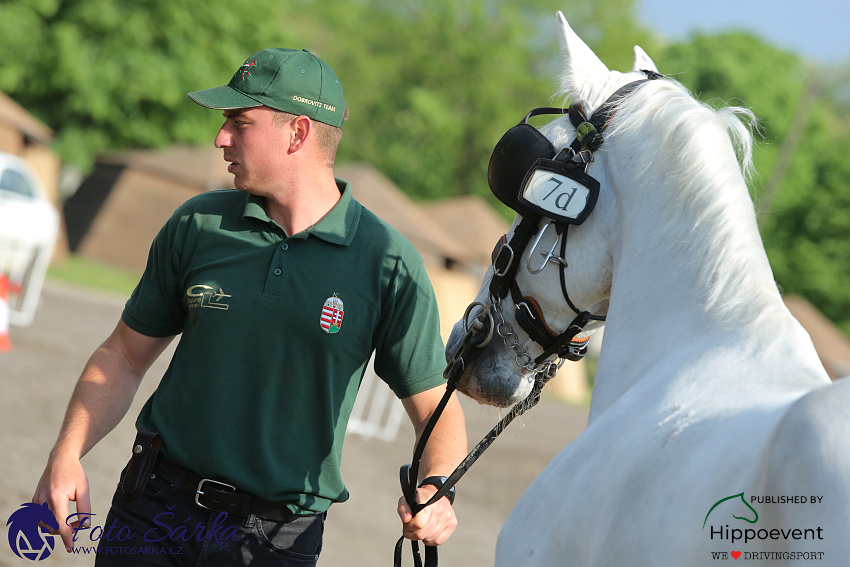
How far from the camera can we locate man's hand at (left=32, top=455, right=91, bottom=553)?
2.55 metres

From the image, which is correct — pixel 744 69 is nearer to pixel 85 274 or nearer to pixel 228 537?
pixel 85 274

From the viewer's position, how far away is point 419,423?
292 centimetres

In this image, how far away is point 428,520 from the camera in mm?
2580

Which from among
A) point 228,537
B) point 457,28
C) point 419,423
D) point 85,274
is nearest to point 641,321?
point 419,423

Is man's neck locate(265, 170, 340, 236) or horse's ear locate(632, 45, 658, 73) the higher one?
horse's ear locate(632, 45, 658, 73)

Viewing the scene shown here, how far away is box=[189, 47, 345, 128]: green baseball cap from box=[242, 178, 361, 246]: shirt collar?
12.7 inches

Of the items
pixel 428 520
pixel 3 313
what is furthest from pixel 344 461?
pixel 428 520

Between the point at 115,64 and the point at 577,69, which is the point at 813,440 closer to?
the point at 577,69

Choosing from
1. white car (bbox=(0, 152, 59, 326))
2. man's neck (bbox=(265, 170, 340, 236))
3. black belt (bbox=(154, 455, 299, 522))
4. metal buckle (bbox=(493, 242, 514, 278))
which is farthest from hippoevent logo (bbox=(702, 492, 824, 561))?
white car (bbox=(0, 152, 59, 326))

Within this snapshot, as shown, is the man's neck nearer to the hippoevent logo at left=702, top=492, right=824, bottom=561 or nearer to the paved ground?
the paved ground

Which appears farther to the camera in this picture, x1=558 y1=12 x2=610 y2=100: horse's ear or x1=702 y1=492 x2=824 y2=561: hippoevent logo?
x1=558 y1=12 x2=610 y2=100: horse's ear

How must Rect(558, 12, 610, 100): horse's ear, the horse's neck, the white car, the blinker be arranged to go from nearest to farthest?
the horse's neck → the blinker → Rect(558, 12, 610, 100): horse's ear → the white car

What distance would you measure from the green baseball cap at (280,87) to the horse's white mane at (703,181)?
3.62 ft

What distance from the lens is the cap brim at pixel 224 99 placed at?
8.98 ft
